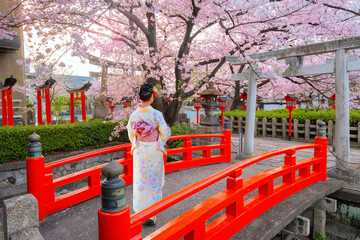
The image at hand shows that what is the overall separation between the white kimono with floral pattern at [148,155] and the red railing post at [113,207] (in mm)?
1562

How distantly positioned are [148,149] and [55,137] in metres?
6.66

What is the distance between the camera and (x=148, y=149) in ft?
11.3

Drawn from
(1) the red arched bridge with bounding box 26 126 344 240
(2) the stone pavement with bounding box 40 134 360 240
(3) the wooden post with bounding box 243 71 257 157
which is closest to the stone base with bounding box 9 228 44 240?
(1) the red arched bridge with bounding box 26 126 344 240

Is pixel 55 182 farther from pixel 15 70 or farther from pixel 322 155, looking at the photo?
pixel 15 70

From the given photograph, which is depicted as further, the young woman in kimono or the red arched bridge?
the young woman in kimono

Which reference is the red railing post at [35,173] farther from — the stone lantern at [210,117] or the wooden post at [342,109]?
the wooden post at [342,109]

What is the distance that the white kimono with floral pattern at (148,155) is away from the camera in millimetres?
3455

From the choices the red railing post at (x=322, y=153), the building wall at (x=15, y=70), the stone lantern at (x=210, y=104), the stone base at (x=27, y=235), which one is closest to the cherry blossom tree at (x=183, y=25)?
the stone lantern at (x=210, y=104)

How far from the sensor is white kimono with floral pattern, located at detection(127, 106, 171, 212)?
3455 mm

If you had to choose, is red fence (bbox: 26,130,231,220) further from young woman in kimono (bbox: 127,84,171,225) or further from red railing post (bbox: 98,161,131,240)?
red railing post (bbox: 98,161,131,240)

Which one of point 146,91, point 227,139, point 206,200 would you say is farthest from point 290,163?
point 146,91

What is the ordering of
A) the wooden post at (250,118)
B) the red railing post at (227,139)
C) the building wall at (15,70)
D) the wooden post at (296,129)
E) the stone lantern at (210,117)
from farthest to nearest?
the building wall at (15,70) → the wooden post at (296,129) → the stone lantern at (210,117) → the wooden post at (250,118) → the red railing post at (227,139)

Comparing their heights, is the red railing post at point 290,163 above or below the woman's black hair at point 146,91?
below

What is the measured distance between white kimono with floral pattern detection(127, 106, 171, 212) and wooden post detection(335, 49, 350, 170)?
4543mm
